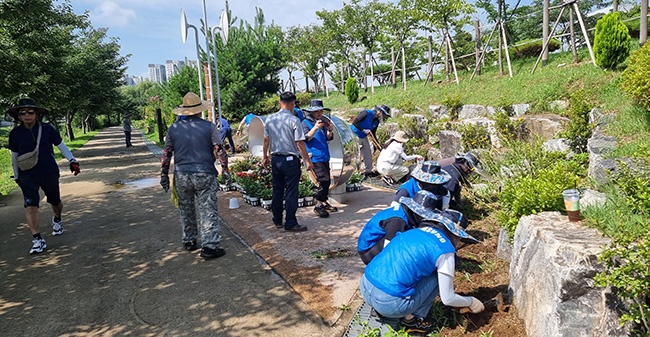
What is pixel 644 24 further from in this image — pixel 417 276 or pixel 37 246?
pixel 37 246

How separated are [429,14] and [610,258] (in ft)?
48.0

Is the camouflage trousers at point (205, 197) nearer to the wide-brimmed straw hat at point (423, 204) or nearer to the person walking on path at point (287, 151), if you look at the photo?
the person walking on path at point (287, 151)

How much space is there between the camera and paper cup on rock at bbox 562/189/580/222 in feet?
9.23

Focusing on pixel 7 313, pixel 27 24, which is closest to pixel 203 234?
pixel 7 313

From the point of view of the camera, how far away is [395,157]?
7.46 meters

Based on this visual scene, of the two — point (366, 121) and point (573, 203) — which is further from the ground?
point (366, 121)

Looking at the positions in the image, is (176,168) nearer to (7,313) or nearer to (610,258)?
(7,313)

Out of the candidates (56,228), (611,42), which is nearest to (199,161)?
(56,228)

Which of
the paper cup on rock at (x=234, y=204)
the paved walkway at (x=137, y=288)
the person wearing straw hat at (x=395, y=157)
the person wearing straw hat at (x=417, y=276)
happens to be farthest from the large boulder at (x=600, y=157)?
the paper cup on rock at (x=234, y=204)

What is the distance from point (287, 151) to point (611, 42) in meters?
6.02

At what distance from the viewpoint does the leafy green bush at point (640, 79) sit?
4742 mm

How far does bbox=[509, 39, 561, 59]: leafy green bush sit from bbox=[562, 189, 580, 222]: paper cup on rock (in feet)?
43.2

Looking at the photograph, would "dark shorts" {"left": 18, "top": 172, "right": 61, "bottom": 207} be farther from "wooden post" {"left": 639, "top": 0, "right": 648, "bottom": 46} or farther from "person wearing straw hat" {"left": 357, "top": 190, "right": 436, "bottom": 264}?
"wooden post" {"left": 639, "top": 0, "right": 648, "bottom": 46}

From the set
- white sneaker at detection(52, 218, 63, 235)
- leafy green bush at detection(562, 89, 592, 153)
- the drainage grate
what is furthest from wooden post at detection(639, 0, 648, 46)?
white sneaker at detection(52, 218, 63, 235)
